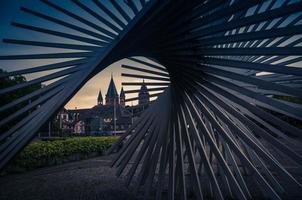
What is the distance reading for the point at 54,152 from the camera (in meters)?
13.7

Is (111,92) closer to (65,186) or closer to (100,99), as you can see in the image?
(100,99)

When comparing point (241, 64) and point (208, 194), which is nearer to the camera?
point (241, 64)

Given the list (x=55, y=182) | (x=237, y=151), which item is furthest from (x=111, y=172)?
(x=237, y=151)

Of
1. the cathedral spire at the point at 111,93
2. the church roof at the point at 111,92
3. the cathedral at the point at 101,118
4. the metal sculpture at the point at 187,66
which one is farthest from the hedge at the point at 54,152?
the church roof at the point at 111,92

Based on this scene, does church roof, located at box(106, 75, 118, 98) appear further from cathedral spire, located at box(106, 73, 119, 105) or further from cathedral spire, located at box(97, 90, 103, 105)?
cathedral spire, located at box(97, 90, 103, 105)

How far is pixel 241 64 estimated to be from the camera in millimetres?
3203

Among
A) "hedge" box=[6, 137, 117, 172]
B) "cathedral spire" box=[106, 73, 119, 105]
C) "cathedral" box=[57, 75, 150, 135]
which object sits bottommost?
"cathedral" box=[57, 75, 150, 135]

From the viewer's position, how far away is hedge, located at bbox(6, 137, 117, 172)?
467 inches

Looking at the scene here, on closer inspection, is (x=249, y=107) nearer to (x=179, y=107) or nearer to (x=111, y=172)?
(x=179, y=107)

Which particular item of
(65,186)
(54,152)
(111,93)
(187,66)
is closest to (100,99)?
(111,93)

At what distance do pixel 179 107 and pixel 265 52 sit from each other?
2.37 meters

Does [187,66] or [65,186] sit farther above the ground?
[187,66]

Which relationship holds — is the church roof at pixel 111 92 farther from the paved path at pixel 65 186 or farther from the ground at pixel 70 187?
the paved path at pixel 65 186

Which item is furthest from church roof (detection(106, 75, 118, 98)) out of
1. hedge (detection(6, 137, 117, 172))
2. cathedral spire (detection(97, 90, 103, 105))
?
hedge (detection(6, 137, 117, 172))
